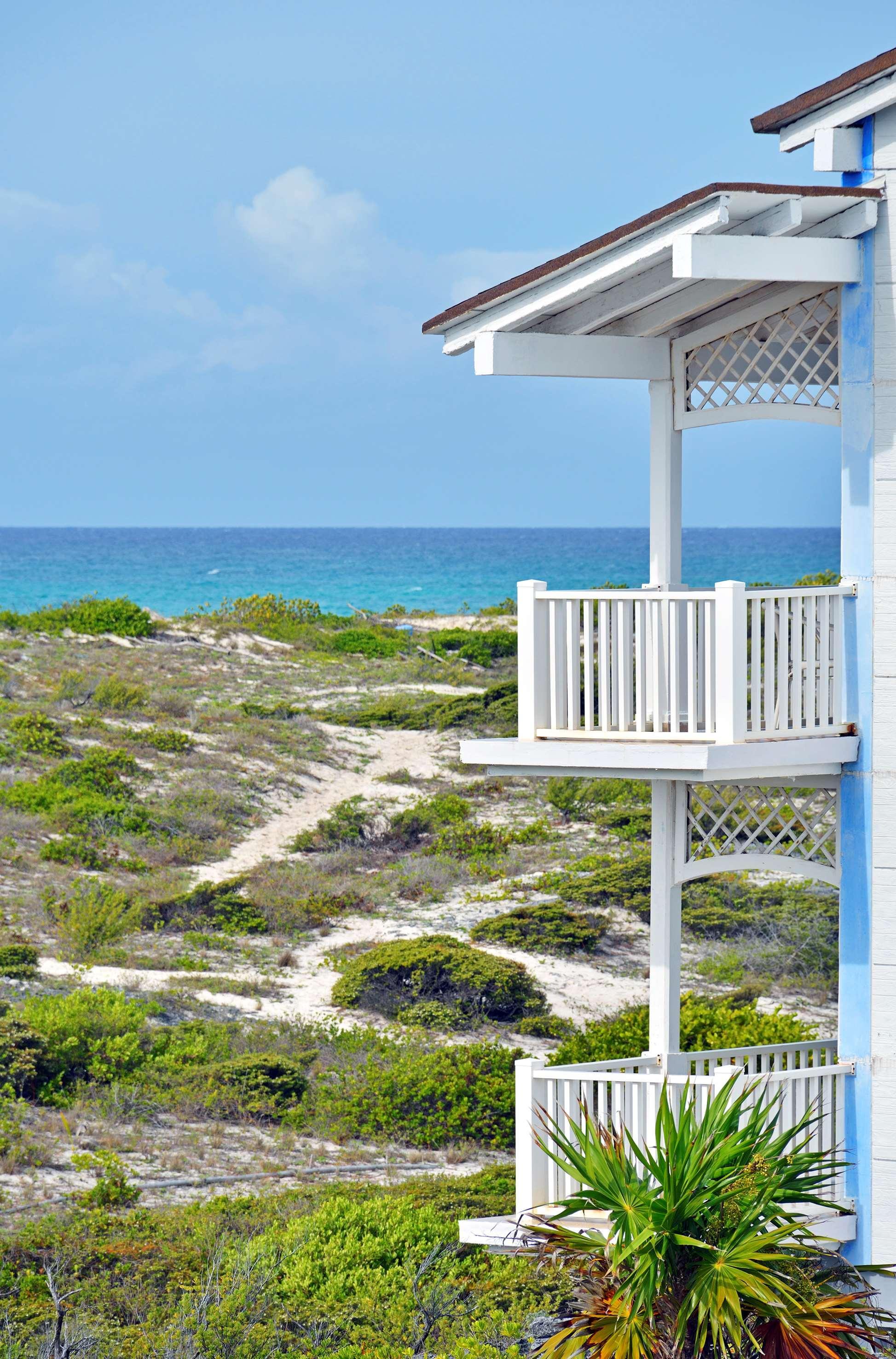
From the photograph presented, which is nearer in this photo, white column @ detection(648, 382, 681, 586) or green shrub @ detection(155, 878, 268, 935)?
white column @ detection(648, 382, 681, 586)

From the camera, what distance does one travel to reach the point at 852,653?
822 centimetres

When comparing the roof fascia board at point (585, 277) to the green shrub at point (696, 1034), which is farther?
the green shrub at point (696, 1034)

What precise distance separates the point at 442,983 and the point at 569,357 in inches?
440

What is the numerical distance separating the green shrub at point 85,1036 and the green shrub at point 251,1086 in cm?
79

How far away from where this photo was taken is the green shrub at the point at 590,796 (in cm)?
2533

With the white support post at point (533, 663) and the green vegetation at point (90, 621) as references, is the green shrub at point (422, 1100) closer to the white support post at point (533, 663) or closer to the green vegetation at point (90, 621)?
the white support post at point (533, 663)

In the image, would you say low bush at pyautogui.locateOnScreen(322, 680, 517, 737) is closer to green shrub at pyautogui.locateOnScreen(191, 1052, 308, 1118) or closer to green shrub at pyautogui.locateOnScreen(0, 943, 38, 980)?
green shrub at pyautogui.locateOnScreen(0, 943, 38, 980)

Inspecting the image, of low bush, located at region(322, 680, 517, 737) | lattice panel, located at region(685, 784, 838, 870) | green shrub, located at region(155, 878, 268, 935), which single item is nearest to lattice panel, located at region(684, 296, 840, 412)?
lattice panel, located at region(685, 784, 838, 870)

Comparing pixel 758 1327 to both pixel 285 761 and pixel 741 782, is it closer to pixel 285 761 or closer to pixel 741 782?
pixel 741 782

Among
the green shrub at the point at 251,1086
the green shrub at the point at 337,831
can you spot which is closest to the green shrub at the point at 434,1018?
the green shrub at the point at 251,1086

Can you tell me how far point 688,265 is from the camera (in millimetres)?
7453

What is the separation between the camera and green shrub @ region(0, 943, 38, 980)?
60.3 ft

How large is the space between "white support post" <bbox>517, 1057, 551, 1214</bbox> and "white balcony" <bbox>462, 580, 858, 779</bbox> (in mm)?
1590

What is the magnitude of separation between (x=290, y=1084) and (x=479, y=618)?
28.8 m
